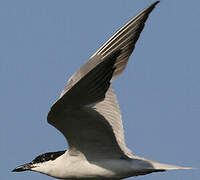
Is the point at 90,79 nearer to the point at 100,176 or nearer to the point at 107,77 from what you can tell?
the point at 107,77

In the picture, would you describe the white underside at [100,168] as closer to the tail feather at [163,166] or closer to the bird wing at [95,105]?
the tail feather at [163,166]

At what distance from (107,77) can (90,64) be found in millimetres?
1504

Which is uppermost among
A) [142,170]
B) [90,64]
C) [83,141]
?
[90,64]

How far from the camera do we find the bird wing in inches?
266

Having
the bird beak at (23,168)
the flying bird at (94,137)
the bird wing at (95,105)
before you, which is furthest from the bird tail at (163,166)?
the bird beak at (23,168)

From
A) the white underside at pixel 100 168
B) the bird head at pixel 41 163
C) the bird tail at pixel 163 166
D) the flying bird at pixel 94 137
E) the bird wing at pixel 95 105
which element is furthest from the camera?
the bird head at pixel 41 163

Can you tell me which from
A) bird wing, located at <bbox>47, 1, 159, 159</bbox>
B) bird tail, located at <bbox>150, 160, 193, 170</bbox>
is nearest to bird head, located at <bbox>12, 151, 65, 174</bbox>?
bird wing, located at <bbox>47, 1, 159, 159</bbox>

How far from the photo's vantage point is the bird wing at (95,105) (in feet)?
22.2

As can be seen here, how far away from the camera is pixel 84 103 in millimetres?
7273

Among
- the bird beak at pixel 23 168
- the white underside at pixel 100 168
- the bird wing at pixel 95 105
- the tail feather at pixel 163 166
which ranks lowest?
the tail feather at pixel 163 166

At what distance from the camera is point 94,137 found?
26.5 feet

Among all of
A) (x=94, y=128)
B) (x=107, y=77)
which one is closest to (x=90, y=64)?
(x=94, y=128)

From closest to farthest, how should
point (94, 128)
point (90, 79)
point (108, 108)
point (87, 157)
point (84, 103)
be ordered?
point (90, 79)
point (84, 103)
point (94, 128)
point (87, 157)
point (108, 108)

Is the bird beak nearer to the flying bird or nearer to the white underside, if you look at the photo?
the flying bird
